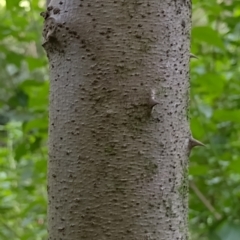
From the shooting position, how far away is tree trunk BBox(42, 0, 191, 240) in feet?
1.31

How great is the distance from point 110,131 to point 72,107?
0.13 ft

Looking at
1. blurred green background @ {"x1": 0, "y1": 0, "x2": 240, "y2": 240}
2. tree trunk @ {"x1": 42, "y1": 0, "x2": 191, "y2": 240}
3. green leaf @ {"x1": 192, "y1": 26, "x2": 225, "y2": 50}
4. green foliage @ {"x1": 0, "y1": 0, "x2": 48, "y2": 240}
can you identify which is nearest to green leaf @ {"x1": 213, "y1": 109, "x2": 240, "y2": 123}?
blurred green background @ {"x1": 0, "y1": 0, "x2": 240, "y2": 240}

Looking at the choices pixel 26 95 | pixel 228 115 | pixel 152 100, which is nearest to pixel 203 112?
pixel 228 115

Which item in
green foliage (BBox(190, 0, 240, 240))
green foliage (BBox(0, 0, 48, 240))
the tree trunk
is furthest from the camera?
green foliage (BBox(0, 0, 48, 240))

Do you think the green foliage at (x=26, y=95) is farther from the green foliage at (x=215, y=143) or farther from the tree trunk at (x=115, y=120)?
the tree trunk at (x=115, y=120)

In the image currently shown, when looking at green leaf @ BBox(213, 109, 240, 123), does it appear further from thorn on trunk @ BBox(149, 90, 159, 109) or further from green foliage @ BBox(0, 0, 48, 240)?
thorn on trunk @ BBox(149, 90, 159, 109)

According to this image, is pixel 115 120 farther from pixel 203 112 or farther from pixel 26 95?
pixel 26 95

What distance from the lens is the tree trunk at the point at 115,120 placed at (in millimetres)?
401

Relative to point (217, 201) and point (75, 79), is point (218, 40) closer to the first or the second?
point (217, 201)

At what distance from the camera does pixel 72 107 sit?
0.41 meters

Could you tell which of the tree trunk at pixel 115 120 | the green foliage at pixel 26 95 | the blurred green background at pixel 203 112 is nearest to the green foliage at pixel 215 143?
the blurred green background at pixel 203 112

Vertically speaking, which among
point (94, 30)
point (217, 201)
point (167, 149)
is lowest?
point (217, 201)

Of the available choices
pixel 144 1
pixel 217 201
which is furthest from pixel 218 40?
pixel 144 1

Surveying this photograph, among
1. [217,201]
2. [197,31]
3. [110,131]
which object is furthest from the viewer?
[217,201]
